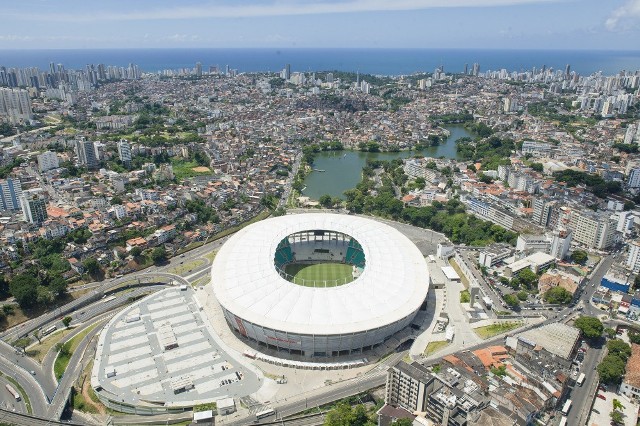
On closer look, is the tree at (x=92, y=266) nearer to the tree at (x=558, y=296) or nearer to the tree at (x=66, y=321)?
the tree at (x=66, y=321)

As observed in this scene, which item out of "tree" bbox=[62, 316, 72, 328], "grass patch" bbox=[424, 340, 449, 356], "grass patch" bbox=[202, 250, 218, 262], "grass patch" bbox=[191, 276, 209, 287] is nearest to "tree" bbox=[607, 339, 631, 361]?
"grass patch" bbox=[424, 340, 449, 356]

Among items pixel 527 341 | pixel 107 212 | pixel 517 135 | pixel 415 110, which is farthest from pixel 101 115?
pixel 527 341

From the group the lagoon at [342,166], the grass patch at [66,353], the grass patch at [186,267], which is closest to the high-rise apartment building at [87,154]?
the lagoon at [342,166]

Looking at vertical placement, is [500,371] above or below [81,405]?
above

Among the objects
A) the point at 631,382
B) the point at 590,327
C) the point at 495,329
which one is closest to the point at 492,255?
the point at 495,329

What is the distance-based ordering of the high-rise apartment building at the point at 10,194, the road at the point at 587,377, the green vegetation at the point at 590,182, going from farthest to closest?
the green vegetation at the point at 590,182, the high-rise apartment building at the point at 10,194, the road at the point at 587,377

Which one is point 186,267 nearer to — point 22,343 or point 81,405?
point 22,343

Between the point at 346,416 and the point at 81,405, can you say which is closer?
the point at 346,416
